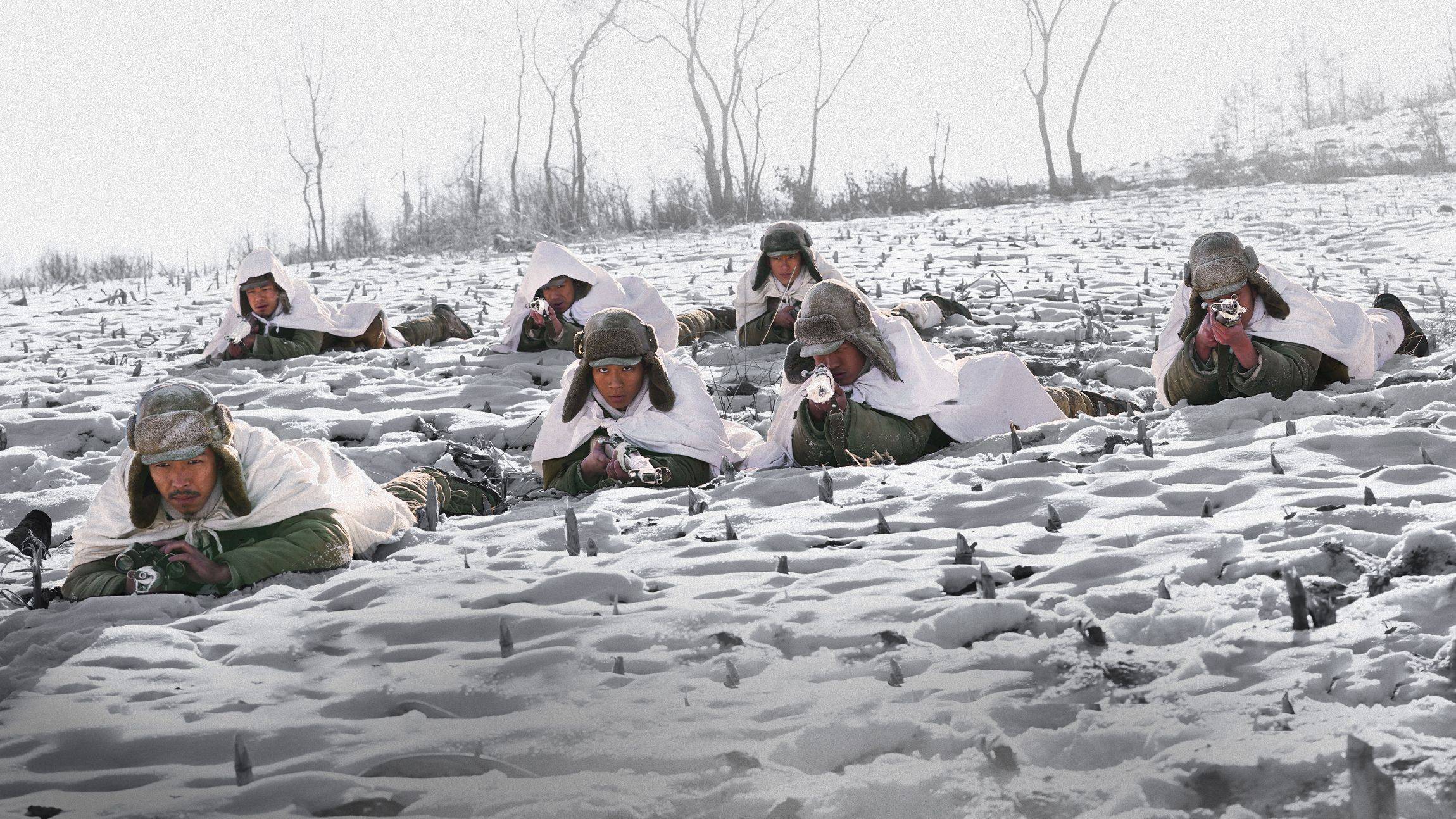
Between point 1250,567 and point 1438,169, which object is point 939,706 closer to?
point 1250,567

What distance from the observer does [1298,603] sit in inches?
116

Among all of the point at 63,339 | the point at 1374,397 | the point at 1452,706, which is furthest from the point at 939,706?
the point at 63,339

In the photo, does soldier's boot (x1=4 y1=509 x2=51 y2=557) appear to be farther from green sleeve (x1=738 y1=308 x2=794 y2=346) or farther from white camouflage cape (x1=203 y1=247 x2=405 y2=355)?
green sleeve (x1=738 y1=308 x2=794 y2=346)

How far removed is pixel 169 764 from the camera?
9.16 ft

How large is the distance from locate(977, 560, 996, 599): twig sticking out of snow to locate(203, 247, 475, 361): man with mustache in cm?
762

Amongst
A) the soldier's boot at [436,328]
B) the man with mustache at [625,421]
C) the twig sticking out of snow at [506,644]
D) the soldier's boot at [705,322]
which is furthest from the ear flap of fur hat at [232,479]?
the soldier's boot at [436,328]

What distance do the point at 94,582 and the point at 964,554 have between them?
10.0 ft

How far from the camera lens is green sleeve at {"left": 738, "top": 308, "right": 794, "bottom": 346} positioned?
9375mm

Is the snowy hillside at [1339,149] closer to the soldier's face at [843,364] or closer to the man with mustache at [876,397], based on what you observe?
the man with mustache at [876,397]

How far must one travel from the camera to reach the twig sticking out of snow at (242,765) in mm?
2668

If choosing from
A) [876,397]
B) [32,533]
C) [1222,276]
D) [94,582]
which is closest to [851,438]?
[876,397]

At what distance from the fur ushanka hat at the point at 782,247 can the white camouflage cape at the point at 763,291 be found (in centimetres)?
3

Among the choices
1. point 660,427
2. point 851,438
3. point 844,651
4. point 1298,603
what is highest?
point 660,427

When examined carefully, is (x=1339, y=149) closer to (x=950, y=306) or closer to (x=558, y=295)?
(x=950, y=306)
